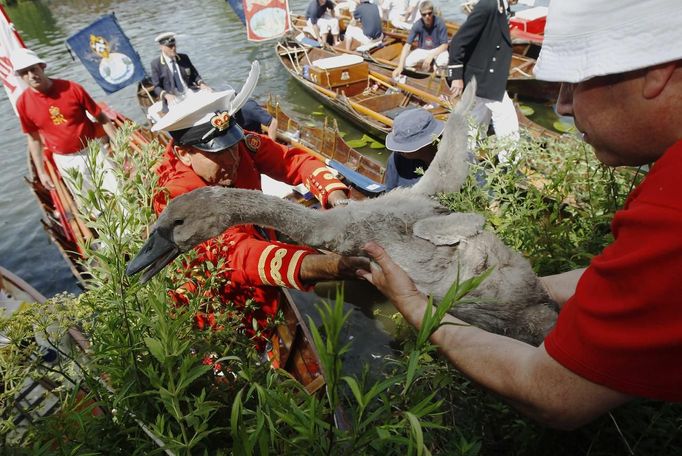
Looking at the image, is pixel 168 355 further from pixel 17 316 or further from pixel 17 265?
pixel 17 265

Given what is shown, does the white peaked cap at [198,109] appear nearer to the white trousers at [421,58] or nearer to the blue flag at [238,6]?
the white trousers at [421,58]

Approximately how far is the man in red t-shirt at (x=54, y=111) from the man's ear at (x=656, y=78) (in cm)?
730

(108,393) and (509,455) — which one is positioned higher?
(108,393)

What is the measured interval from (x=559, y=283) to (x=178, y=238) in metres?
2.08

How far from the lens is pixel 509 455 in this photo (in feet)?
6.62

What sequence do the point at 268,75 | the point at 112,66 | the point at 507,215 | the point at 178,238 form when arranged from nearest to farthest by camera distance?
the point at 178,238
the point at 507,215
the point at 112,66
the point at 268,75

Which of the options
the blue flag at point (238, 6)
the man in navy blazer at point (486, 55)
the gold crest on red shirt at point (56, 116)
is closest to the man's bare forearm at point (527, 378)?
the man in navy blazer at point (486, 55)

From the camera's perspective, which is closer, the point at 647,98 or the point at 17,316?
the point at 647,98

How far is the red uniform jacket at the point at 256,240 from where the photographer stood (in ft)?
8.76

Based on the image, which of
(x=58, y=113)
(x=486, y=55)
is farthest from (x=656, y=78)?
(x=58, y=113)

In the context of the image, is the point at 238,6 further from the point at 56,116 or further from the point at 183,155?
the point at 183,155

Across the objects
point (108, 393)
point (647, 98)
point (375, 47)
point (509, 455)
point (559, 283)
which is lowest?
point (375, 47)

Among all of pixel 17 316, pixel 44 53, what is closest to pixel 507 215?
pixel 17 316

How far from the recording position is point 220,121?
3062mm
